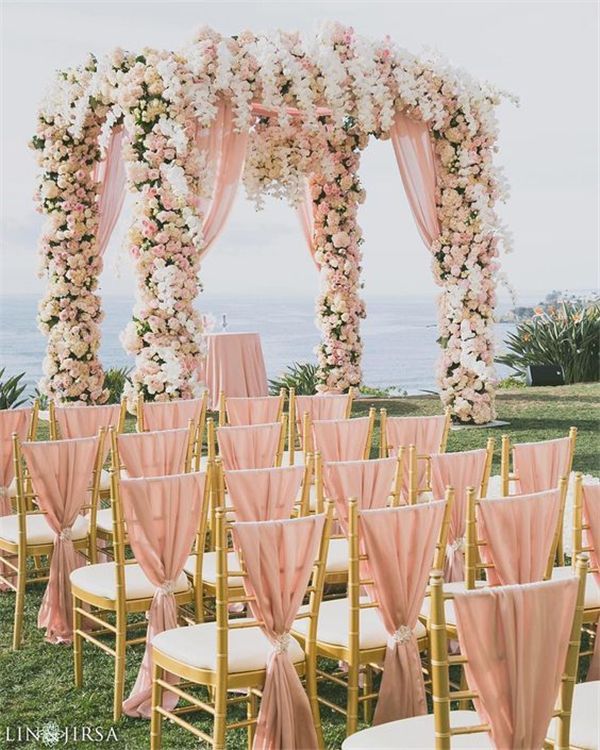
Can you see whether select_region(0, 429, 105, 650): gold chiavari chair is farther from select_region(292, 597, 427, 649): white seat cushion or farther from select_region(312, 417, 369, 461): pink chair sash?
select_region(292, 597, 427, 649): white seat cushion

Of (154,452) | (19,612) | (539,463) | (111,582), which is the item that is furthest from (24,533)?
(539,463)

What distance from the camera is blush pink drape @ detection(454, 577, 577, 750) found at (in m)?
2.04

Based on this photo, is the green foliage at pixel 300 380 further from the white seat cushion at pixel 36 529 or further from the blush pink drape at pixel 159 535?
the blush pink drape at pixel 159 535

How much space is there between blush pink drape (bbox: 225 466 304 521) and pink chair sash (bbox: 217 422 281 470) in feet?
3.18

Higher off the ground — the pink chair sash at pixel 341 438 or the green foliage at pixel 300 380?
the green foliage at pixel 300 380

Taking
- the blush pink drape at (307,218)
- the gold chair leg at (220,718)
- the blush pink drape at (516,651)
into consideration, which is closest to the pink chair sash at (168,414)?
the gold chair leg at (220,718)

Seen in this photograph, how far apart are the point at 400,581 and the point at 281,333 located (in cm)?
4001

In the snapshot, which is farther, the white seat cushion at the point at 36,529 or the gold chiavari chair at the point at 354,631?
the white seat cushion at the point at 36,529

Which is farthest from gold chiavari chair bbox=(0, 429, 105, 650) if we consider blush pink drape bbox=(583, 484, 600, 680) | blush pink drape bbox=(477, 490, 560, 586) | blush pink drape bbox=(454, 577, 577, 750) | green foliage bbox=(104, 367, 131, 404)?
green foliage bbox=(104, 367, 131, 404)

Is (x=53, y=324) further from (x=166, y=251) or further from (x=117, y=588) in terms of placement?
(x=117, y=588)

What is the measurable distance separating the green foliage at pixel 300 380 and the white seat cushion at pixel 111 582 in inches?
336

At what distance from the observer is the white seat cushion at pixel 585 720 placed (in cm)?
233

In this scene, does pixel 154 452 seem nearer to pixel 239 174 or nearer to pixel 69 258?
pixel 239 174

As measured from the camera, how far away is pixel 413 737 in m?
2.35
